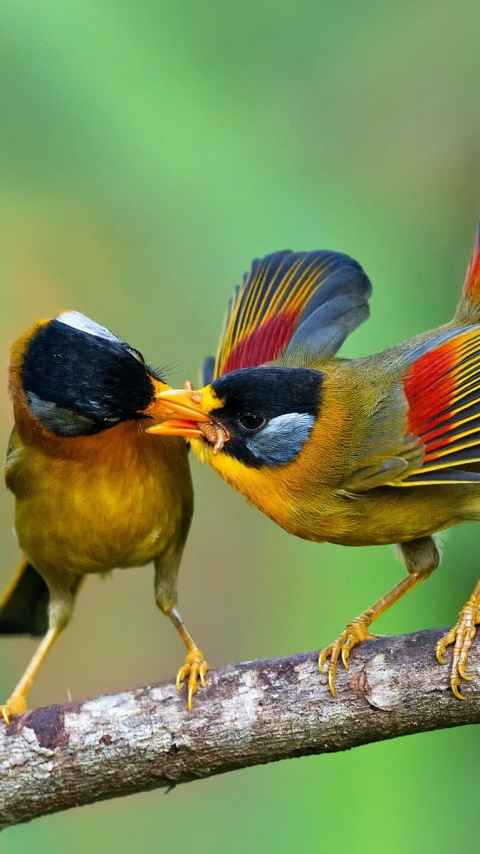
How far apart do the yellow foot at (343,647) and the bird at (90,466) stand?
385 millimetres

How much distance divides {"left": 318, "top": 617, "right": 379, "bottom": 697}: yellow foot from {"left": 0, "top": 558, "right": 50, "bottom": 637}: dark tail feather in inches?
51.2

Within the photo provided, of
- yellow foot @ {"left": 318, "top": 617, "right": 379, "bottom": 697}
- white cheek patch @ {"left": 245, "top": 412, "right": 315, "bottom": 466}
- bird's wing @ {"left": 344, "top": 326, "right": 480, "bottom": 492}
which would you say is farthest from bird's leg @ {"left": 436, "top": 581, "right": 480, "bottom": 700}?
white cheek patch @ {"left": 245, "top": 412, "right": 315, "bottom": 466}

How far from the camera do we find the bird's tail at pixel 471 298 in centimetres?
336

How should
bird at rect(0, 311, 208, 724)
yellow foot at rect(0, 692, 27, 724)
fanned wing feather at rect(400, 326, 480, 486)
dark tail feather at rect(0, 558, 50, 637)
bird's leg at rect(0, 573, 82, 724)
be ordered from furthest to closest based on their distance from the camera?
A: dark tail feather at rect(0, 558, 50, 637), bird's leg at rect(0, 573, 82, 724), yellow foot at rect(0, 692, 27, 724), bird at rect(0, 311, 208, 724), fanned wing feather at rect(400, 326, 480, 486)

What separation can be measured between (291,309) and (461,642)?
4.87 feet

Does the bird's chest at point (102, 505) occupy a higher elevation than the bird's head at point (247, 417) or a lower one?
lower

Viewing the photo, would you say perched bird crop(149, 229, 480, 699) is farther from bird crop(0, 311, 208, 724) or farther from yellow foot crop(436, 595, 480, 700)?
bird crop(0, 311, 208, 724)

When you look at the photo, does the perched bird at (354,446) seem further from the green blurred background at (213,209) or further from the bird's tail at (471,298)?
the green blurred background at (213,209)

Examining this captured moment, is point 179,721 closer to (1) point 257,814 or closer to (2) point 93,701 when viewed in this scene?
(2) point 93,701

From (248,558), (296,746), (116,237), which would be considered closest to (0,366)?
(116,237)

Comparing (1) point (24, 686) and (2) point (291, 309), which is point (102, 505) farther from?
(2) point (291, 309)

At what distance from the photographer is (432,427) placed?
2.92 m

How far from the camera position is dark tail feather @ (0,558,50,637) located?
3.87 meters

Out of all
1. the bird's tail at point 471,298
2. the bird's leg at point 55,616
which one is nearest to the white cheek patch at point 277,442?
the bird's tail at point 471,298
